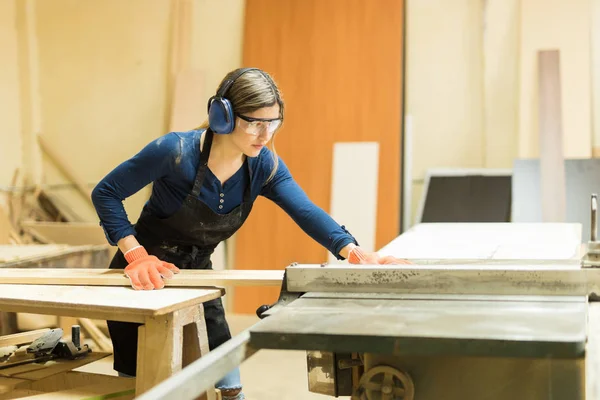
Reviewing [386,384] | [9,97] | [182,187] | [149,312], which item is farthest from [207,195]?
[9,97]

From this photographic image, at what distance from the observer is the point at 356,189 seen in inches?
183

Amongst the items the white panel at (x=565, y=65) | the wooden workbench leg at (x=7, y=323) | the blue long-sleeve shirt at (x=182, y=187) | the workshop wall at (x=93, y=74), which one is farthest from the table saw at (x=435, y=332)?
the workshop wall at (x=93, y=74)

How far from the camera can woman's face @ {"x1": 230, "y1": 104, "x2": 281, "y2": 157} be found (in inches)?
77.8

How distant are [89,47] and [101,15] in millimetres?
303

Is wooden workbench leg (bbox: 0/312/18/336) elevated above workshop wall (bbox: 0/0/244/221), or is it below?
below

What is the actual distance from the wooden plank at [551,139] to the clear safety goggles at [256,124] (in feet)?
8.86

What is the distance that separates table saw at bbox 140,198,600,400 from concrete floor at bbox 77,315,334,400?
1.88m

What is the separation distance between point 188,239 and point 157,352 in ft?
2.00

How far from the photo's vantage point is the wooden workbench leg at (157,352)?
5.33 feet

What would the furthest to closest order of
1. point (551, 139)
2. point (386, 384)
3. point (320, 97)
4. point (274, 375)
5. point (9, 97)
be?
point (9, 97)
point (320, 97)
point (551, 139)
point (274, 375)
point (386, 384)

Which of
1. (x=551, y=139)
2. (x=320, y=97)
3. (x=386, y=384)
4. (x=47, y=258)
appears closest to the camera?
(x=386, y=384)

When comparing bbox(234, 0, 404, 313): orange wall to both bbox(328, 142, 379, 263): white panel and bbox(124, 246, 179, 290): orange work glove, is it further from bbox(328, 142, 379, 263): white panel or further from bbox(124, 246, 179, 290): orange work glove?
bbox(124, 246, 179, 290): orange work glove

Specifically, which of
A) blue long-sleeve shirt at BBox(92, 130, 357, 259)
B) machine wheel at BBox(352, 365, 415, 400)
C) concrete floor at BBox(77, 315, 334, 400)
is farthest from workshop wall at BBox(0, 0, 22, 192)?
machine wheel at BBox(352, 365, 415, 400)

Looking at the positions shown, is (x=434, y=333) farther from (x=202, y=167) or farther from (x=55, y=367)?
(x=55, y=367)
